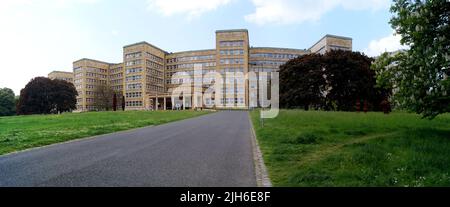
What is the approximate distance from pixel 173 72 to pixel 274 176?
128m

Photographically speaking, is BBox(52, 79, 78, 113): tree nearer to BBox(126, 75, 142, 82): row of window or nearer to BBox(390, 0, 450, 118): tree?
BBox(126, 75, 142, 82): row of window

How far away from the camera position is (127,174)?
621 centimetres

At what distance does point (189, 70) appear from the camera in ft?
409

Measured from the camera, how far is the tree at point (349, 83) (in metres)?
44.4

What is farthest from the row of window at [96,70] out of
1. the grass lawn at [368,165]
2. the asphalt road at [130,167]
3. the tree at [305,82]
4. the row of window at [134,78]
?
the grass lawn at [368,165]

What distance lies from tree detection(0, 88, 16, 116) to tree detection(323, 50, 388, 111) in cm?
9822

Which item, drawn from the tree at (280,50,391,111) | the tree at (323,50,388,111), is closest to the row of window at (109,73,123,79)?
the tree at (280,50,391,111)

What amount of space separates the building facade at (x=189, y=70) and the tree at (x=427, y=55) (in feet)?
270

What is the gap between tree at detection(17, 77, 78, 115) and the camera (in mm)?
80875

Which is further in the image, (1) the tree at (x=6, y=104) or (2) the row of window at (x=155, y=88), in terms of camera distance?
(2) the row of window at (x=155, y=88)

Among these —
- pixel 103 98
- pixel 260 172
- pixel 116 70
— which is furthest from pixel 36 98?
pixel 260 172

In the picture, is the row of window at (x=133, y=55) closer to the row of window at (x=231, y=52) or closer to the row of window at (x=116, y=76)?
the row of window at (x=116, y=76)

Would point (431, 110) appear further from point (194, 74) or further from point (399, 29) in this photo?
point (194, 74)
